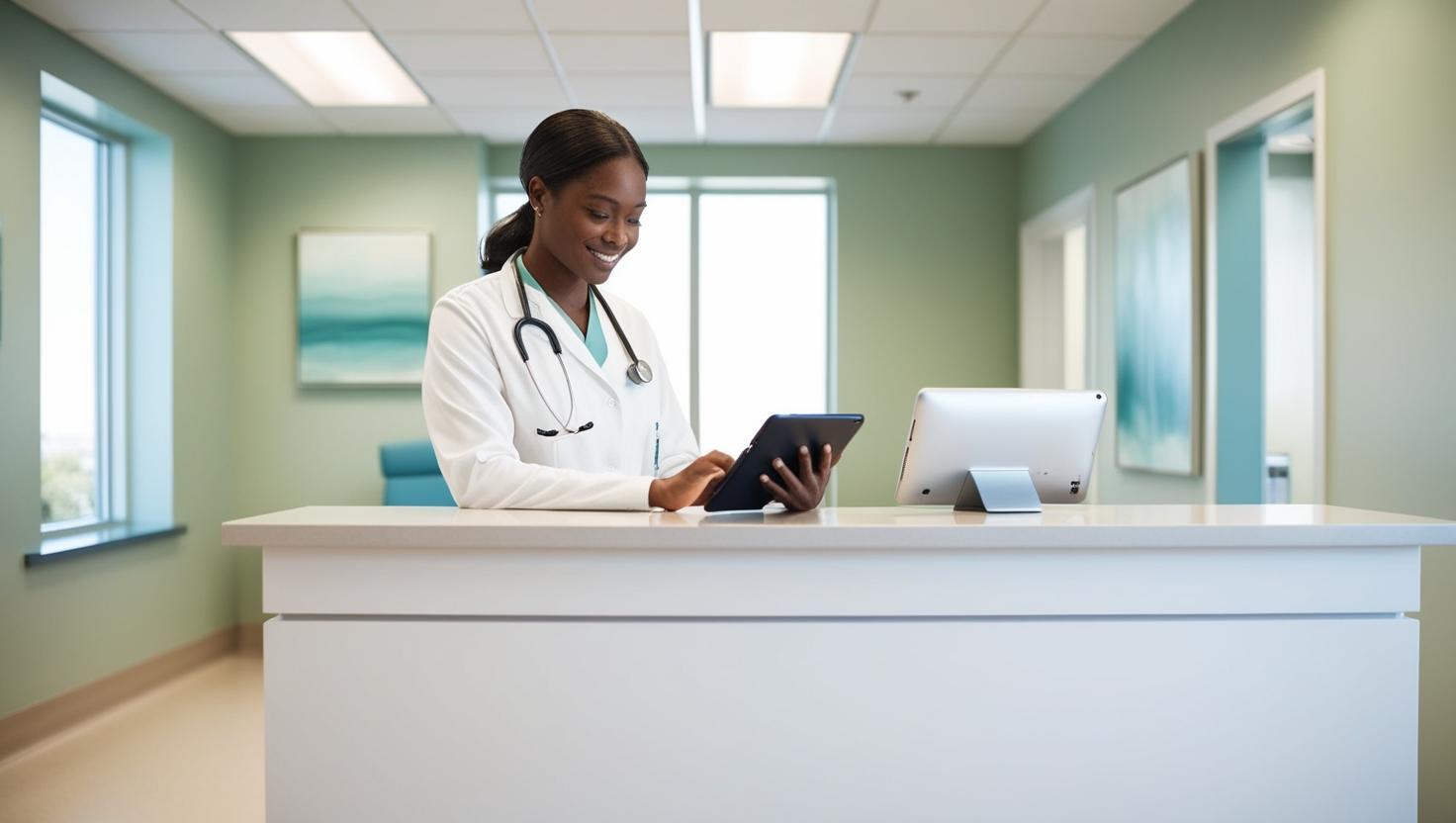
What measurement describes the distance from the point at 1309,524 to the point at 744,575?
831mm

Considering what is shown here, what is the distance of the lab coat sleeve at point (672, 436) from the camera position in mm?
2322

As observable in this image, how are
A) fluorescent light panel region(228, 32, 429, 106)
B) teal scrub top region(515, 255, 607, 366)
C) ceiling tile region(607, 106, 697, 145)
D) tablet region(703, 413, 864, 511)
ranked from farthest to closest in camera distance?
1. ceiling tile region(607, 106, 697, 145)
2. fluorescent light panel region(228, 32, 429, 106)
3. teal scrub top region(515, 255, 607, 366)
4. tablet region(703, 413, 864, 511)

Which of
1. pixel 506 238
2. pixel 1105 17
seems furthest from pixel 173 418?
pixel 1105 17

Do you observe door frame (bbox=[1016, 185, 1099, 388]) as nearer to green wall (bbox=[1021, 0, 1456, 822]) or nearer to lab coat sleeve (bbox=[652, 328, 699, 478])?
green wall (bbox=[1021, 0, 1456, 822])

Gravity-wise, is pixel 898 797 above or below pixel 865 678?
below

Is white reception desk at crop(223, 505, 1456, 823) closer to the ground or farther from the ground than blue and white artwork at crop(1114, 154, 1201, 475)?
closer to the ground

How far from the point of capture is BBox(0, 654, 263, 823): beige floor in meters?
3.29

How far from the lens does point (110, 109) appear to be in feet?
14.8

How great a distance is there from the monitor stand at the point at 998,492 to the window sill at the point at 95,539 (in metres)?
3.62

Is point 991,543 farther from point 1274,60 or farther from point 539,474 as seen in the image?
point 1274,60

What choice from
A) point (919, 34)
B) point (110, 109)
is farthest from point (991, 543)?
point (110, 109)

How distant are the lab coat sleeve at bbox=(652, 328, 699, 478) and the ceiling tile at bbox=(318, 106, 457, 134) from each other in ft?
11.3

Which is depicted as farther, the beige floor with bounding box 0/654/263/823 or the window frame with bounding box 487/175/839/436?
the window frame with bounding box 487/175/839/436

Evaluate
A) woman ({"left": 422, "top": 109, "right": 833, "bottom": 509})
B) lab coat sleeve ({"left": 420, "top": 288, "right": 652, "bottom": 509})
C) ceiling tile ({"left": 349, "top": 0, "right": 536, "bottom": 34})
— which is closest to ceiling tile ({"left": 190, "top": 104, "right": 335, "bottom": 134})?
ceiling tile ({"left": 349, "top": 0, "right": 536, "bottom": 34})
